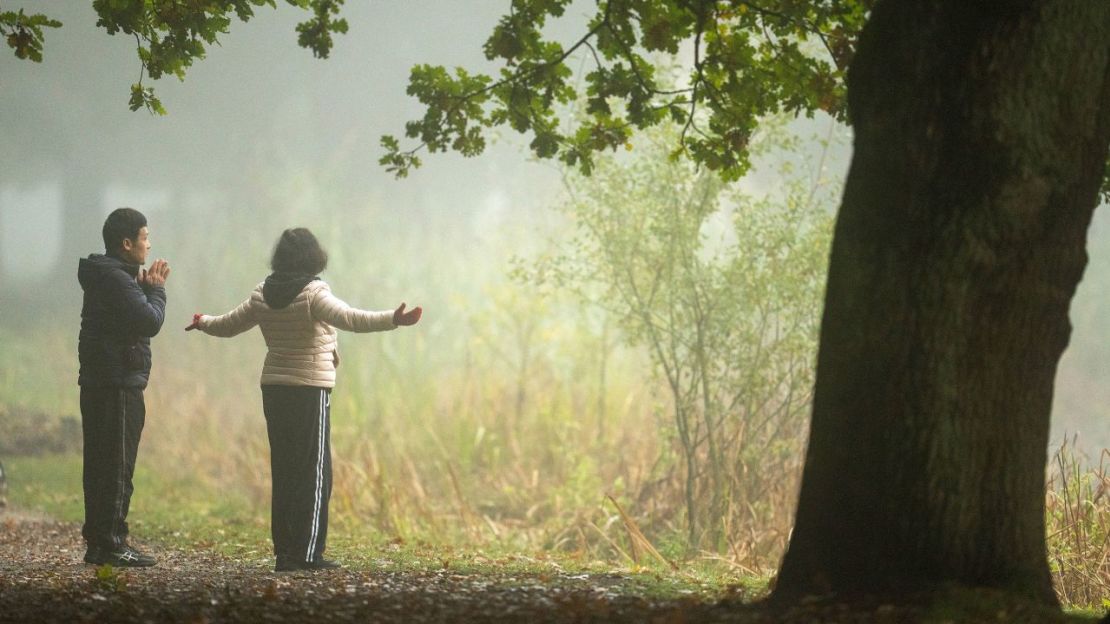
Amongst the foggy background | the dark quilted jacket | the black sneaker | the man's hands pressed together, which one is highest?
the foggy background

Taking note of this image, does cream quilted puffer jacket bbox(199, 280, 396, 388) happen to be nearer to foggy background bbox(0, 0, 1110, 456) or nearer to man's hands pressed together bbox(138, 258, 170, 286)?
man's hands pressed together bbox(138, 258, 170, 286)

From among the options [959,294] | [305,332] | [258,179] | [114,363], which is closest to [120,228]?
[114,363]

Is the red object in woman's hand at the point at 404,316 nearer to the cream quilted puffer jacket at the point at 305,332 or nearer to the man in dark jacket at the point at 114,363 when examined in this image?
the cream quilted puffer jacket at the point at 305,332

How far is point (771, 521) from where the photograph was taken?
770 cm

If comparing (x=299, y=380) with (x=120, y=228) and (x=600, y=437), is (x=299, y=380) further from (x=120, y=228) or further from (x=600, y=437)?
(x=600, y=437)

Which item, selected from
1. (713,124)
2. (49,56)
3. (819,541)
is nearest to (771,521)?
(713,124)

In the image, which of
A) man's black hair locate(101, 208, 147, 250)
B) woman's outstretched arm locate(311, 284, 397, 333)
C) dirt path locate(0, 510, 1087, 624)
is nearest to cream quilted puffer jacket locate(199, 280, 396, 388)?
woman's outstretched arm locate(311, 284, 397, 333)

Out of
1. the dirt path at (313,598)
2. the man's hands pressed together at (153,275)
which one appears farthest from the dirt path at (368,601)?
the man's hands pressed together at (153,275)

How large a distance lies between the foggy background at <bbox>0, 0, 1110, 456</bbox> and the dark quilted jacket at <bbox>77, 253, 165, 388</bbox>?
13.7 meters

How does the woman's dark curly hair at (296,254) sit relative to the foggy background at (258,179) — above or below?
below

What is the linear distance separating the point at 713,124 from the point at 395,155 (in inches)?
64.2

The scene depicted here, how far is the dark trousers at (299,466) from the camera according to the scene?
5.61 meters

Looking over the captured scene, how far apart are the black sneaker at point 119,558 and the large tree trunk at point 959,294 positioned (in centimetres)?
366

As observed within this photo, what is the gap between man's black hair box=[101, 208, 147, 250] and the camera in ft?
18.6
